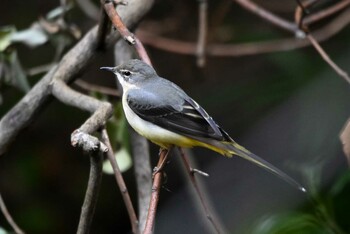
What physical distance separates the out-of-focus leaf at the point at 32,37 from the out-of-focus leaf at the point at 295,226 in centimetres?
128

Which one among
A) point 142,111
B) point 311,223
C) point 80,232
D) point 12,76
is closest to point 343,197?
point 311,223

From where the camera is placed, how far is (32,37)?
310 centimetres

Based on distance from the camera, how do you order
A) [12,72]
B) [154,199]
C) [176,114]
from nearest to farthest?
[154,199]
[176,114]
[12,72]

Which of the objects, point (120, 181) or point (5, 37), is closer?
point (120, 181)

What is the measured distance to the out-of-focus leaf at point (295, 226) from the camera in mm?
2176

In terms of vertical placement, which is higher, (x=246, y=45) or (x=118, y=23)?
(x=118, y=23)

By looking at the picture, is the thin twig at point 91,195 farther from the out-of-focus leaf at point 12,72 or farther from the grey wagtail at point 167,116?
the out-of-focus leaf at point 12,72

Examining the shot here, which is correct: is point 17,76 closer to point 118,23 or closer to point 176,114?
point 176,114

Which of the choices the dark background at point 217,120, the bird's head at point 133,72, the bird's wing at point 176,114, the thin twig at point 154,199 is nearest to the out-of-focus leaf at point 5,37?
→ the bird's head at point 133,72

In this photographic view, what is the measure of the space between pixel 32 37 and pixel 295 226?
1.45 meters

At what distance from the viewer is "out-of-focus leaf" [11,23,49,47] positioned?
9.88 feet

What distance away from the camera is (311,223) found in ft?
7.27

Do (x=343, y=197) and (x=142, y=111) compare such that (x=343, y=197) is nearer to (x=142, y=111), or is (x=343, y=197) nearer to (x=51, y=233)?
(x=142, y=111)

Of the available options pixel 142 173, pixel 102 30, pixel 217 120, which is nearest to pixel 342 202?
pixel 142 173
